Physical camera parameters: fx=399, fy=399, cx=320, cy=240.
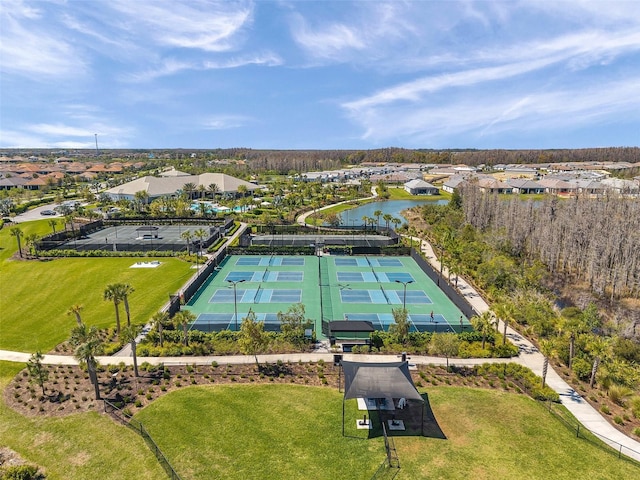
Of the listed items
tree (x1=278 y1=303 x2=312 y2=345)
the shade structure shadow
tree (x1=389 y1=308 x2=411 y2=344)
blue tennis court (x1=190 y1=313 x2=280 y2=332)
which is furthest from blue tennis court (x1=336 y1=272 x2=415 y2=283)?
the shade structure shadow

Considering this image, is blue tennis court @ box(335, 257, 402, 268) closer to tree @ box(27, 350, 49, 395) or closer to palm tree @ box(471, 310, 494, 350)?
palm tree @ box(471, 310, 494, 350)

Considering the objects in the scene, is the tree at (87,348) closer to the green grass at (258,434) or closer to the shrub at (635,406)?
the green grass at (258,434)

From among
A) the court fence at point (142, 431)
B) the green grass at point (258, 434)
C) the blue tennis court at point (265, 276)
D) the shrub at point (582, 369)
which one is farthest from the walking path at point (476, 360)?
the blue tennis court at point (265, 276)

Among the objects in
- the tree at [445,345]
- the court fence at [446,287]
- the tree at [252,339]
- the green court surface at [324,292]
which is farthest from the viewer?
the court fence at [446,287]

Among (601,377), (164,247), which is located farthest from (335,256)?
(601,377)

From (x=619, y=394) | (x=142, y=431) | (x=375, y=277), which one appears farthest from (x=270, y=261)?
(x=619, y=394)
